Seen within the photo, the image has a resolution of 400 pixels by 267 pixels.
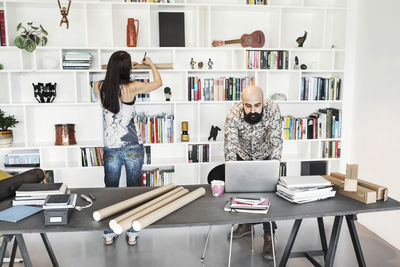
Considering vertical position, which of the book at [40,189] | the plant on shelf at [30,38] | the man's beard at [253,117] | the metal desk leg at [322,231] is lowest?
the metal desk leg at [322,231]

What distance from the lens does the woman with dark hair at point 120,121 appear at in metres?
2.89

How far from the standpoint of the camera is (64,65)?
12.6 ft

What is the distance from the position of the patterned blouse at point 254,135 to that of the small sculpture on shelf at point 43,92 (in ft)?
7.08

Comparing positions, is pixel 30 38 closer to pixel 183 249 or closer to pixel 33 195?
pixel 33 195

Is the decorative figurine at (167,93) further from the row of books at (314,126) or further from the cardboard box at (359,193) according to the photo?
the cardboard box at (359,193)

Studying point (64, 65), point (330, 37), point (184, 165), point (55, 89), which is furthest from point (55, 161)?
point (330, 37)

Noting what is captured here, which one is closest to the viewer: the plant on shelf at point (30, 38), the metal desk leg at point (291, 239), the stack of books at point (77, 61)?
the metal desk leg at point (291, 239)

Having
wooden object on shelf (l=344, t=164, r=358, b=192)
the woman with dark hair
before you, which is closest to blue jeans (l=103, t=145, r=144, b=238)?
the woman with dark hair

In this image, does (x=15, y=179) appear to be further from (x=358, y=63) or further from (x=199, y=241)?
(x=358, y=63)

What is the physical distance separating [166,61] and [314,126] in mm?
1986

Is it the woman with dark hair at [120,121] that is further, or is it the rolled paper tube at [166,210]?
the woman with dark hair at [120,121]

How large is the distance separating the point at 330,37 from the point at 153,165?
274 centimetres

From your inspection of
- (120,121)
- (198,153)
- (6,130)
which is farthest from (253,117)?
(6,130)

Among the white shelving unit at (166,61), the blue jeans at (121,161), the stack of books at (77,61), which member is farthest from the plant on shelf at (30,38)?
the blue jeans at (121,161)
